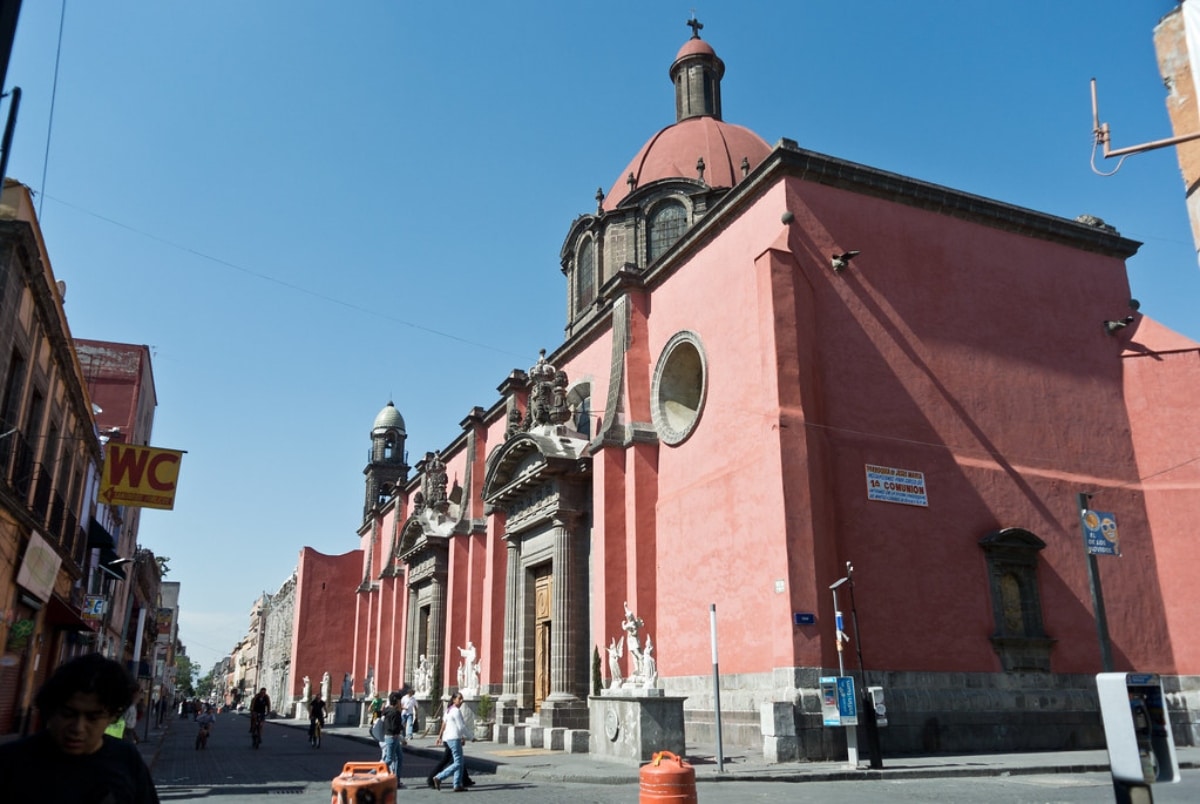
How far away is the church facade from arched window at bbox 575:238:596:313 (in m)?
6.24

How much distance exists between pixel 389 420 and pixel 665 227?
96.3 feet

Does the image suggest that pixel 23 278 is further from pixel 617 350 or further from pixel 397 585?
pixel 397 585

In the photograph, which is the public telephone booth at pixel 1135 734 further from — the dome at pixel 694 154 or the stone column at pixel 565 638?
the dome at pixel 694 154

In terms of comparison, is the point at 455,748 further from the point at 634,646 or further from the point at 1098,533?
the point at 1098,533

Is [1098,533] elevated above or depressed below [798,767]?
above

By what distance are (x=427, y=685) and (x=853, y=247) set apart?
18467mm

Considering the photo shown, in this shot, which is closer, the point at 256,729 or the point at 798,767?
the point at 798,767

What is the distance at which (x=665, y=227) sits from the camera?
28406mm

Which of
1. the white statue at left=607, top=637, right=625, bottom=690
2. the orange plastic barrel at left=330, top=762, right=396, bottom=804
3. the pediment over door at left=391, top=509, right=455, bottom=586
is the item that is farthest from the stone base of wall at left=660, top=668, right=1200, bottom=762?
the pediment over door at left=391, top=509, right=455, bottom=586

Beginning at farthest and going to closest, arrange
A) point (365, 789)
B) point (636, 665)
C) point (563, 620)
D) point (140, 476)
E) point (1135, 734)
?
point (563, 620) → point (636, 665) → point (140, 476) → point (365, 789) → point (1135, 734)

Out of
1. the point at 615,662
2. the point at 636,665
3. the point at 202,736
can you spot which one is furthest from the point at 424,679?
the point at 636,665

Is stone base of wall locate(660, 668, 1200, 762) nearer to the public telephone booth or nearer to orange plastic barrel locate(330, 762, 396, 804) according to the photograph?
the public telephone booth

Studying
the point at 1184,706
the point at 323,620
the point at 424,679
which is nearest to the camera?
the point at 1184,706

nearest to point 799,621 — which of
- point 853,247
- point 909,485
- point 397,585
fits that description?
point 909,485
